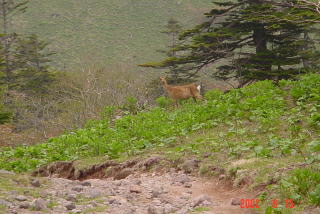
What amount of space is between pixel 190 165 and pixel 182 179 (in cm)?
54

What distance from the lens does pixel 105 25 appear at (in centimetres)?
6694

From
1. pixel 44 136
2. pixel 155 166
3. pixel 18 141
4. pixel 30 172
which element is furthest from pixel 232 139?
pixel 18 141

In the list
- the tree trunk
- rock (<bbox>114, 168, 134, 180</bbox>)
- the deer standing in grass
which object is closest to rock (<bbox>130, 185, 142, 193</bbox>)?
rock (<bbox>114, 168, 134, 180</bbox>)

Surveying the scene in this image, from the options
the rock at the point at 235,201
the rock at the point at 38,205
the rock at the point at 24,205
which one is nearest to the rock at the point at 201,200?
the rock at the point at 235,201

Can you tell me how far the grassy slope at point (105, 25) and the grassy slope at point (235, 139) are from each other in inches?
1692

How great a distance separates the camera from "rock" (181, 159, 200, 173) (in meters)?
7.82

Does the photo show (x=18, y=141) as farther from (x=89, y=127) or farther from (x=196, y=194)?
(x=196, y=194)

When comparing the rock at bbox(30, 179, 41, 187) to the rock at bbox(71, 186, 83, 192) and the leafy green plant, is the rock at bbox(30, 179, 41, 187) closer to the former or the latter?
the rock at bbox(71, 186, 83, 192)

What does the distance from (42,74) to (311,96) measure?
29.6 metres

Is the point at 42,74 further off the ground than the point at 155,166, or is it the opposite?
the point at 155,166

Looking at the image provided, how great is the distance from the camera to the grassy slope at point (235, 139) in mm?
6191

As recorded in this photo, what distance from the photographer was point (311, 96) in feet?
34.6

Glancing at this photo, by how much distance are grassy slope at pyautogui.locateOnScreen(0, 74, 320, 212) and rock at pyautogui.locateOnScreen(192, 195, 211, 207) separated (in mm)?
707

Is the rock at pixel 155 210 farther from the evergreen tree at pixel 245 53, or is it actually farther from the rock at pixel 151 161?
the evergreen tree at pixel 245 53
